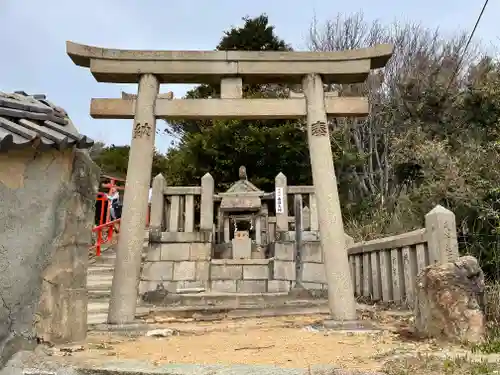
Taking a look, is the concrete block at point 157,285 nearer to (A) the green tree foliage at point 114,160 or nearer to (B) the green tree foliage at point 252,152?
(B) the green tree foliage at point 252,152

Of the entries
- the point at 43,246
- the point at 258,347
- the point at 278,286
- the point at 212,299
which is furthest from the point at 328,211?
the point at 278,286

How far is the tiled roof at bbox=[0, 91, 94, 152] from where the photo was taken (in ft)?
9.30

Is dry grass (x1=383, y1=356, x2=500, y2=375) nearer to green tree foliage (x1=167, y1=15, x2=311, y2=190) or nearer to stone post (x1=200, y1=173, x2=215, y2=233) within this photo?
stone post (x1=200, y1=173, x2=215, y2=233)

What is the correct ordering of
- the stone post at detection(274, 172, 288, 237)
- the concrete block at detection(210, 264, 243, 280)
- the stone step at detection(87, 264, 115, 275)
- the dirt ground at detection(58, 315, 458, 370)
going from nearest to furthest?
the dirt ground at detection(58, 315, 458, 370)
the concrete block at detection(210, 264, 243, 280)
the stone post at detection(274, 172, 288, 237)
the stone step at detection(87, 264, 115, 275)

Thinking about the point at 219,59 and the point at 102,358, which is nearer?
the point at 102,358

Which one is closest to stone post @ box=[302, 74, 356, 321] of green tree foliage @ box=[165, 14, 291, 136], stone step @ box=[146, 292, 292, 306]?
stone step @ box=[146, 292, 292, 306]

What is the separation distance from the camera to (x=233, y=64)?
534 cm

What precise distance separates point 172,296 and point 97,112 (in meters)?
3.99

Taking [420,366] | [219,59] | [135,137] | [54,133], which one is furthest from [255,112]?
[420,366]

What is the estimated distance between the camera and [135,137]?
5.13 metres

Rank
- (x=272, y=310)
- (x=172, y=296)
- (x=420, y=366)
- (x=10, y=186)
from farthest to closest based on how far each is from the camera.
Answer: (x=172, y=296) → (x=272, y=310) → (x=10, y=186) → (x=420, y=366)

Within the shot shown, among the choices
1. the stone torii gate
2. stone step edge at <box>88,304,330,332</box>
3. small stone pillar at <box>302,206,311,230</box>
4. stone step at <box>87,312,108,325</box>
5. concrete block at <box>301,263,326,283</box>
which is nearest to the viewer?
the stone torii gate

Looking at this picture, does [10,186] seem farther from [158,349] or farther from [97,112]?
[97,112]

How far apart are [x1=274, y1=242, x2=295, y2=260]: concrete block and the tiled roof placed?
6.71 m
